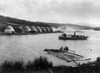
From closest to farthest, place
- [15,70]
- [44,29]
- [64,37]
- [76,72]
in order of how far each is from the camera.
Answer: [76,72]
[15,70]
[64,37]
[44,29]

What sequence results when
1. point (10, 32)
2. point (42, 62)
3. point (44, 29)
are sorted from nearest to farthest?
point (42, 62), point (10, 32), point (44, 29)

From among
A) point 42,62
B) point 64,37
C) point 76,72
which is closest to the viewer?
point 76,72

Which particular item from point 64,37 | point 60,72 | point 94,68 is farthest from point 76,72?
point 64,37

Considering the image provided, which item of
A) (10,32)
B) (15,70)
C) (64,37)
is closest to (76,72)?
(15,70)

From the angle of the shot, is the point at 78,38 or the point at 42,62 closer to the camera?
the point at 42,62

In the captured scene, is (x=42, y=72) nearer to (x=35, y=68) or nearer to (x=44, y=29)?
(x=35, y=68)

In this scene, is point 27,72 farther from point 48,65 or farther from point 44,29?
point 44,29

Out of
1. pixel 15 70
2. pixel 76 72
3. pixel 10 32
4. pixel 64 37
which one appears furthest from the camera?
pixel 10 32

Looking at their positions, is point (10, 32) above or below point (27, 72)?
below

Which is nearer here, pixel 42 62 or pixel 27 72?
pixel 27 72
